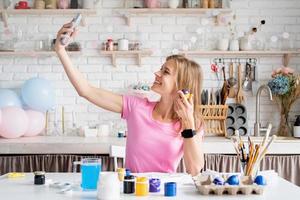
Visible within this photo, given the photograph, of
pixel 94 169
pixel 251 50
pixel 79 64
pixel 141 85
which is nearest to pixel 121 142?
pixel 141 85

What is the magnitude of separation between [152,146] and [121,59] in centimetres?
226

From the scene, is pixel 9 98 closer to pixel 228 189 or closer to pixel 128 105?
pixel 128 105

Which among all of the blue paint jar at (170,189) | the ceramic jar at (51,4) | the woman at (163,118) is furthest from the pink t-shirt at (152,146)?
the ceramic jar at (51,4)

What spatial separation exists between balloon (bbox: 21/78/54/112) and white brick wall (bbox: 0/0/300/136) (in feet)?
0.81

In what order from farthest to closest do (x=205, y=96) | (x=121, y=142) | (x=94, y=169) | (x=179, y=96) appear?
1. (x=205, y=96)
2. (x=121, y=142)
3. (x=179, y=96)
4. (x=94, y=169)

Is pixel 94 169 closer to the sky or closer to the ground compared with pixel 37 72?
closer to the ground

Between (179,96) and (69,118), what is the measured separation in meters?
2.42

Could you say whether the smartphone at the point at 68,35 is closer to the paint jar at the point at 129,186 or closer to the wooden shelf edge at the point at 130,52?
the paint jar at the point at 129,186

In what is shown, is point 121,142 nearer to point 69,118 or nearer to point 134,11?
point 69,118

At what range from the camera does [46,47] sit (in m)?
4.50

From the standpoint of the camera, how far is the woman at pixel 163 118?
2.29 m

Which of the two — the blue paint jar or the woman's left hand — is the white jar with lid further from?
the blue paint jar

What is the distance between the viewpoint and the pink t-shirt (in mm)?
2373

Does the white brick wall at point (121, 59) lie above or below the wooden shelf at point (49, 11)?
below
